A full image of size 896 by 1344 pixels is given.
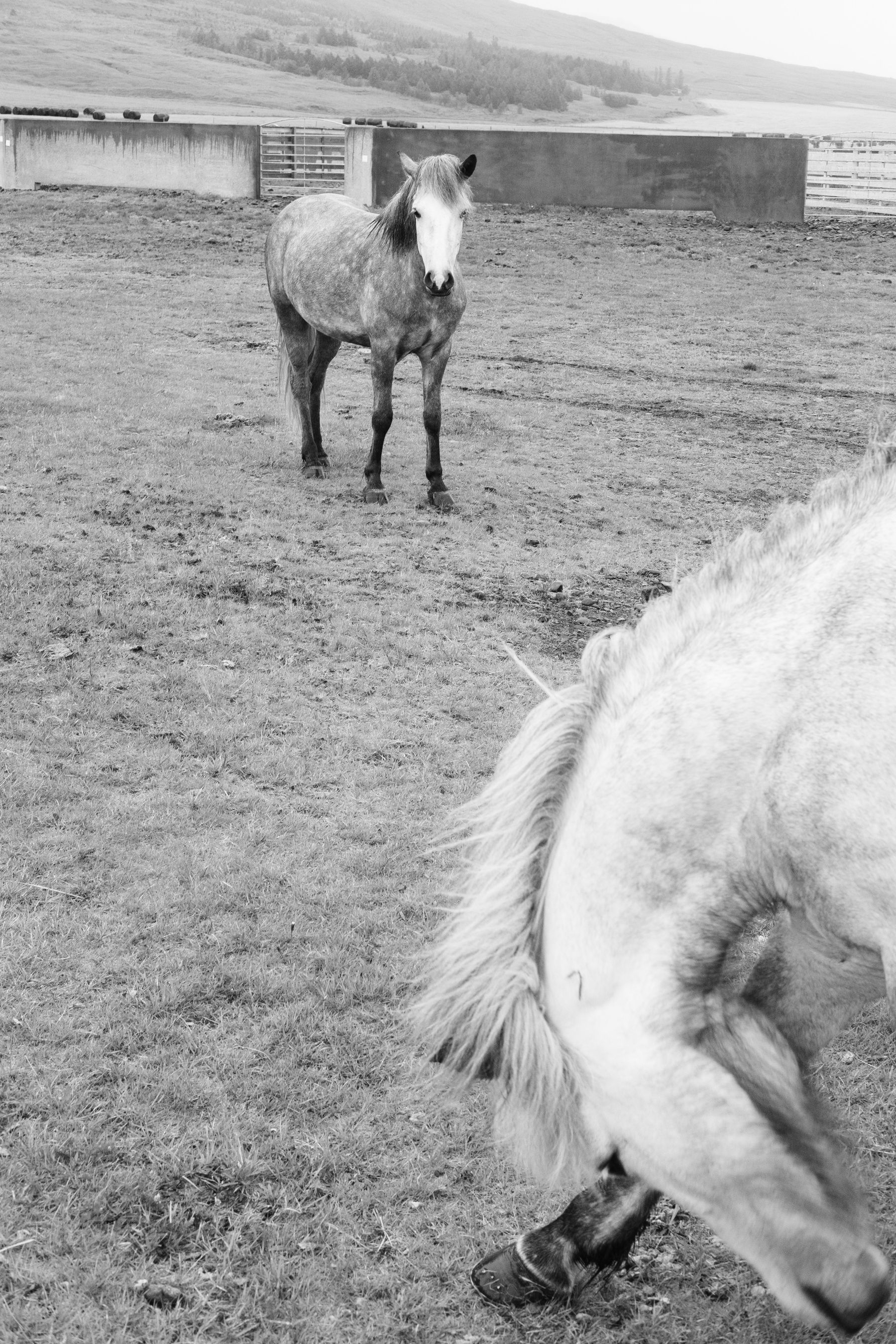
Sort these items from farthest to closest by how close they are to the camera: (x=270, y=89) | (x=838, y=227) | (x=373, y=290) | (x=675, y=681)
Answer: (x=270, y=89) < (x=838, y=227) < (x=373, y=290) < (x=675, y=681)

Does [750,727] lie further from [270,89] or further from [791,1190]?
[270,89]

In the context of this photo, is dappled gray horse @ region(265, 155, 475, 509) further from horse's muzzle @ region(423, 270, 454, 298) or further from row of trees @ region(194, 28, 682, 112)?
row of trees @ region(194, 28, 682, 112)

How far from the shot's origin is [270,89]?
62.4 meters

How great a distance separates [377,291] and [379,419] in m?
0.78

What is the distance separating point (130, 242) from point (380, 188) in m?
4.99

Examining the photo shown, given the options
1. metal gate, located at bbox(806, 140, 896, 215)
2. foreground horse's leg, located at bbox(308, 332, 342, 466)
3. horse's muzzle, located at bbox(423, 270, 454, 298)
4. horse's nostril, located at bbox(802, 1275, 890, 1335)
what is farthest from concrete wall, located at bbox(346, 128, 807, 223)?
horse's nostril, located at bbox(802, 1275, 890, 1335)

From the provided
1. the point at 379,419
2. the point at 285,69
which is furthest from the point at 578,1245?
the point at 285,69

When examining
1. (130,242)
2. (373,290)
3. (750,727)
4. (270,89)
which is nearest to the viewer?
(750,727)

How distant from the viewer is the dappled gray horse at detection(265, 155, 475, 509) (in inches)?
276

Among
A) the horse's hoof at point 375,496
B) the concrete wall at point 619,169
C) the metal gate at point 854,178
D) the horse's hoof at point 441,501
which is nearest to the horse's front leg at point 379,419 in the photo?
the horse's hoof at point 375,496

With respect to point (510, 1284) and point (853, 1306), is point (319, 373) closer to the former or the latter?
point (510, 1284)

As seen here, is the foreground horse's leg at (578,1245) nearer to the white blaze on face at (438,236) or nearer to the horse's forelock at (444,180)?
the white blaze on face at (438,236)

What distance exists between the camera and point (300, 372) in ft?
27.4

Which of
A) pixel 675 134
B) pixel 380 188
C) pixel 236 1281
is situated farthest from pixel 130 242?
pixel 236 1281
